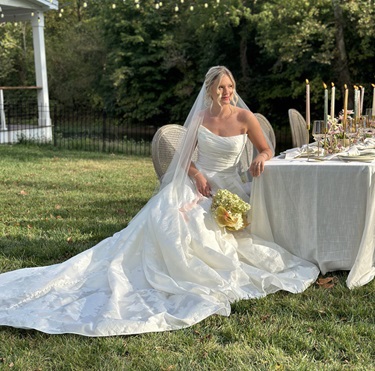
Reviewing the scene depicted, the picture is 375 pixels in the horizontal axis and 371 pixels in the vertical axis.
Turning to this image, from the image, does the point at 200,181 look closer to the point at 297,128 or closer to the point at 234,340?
the point at 234,340

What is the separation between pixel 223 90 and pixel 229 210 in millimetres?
1072

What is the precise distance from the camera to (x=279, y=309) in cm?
383

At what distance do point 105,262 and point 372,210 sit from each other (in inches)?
84.0

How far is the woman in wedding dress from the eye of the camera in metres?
3.72

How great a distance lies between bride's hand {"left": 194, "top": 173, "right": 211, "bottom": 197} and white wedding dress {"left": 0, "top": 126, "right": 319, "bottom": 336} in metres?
0.07

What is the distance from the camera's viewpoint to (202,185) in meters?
4.84

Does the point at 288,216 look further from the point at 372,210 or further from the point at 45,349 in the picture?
the point at 45,349

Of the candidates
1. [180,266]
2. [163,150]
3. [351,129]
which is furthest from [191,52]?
[180,266]

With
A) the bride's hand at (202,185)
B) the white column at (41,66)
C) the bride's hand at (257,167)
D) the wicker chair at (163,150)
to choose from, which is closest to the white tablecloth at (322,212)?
the bride's hand at (257,167)

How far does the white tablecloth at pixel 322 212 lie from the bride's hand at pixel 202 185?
1.39 feet

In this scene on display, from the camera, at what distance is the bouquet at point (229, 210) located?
448 cm

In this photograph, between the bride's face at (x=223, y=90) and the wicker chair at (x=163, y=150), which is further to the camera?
the wicker chair at (x=163, y=150)

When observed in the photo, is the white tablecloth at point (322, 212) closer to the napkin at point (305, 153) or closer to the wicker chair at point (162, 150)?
the napkin at point (305, 153)

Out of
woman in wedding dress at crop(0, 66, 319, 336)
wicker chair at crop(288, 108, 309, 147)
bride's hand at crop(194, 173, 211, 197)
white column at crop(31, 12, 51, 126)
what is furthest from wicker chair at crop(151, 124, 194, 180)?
white column at crop(31, 12, 51, 126)
